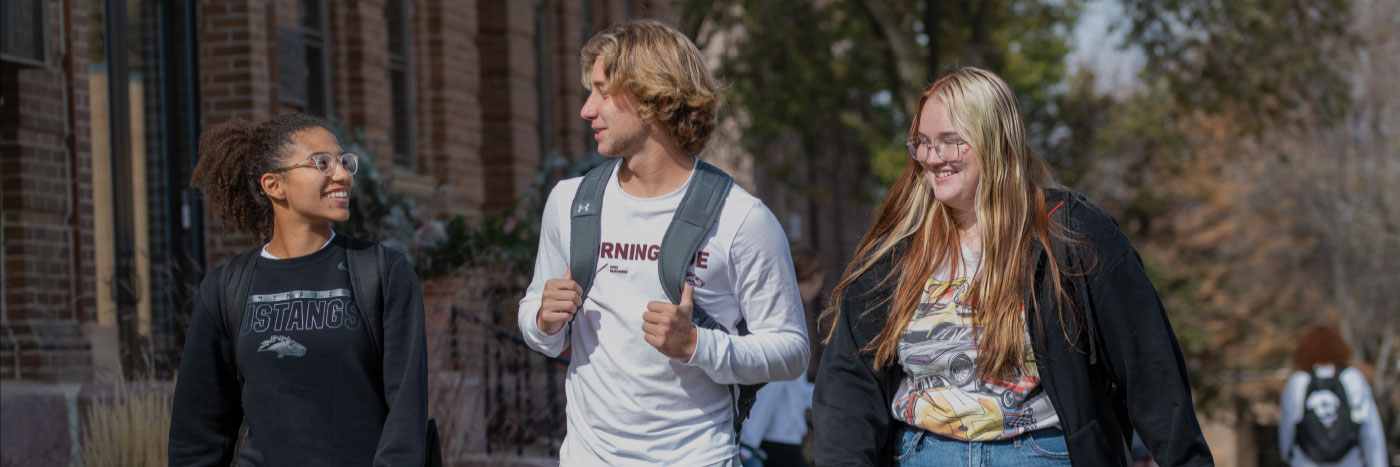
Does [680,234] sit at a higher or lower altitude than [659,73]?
lower

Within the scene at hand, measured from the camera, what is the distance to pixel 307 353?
3760 mm

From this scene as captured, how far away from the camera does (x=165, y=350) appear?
365 inches

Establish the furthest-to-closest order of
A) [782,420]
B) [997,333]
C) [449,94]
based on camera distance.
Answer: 1. [449,94]
2. [782,420]
3. [997,333]

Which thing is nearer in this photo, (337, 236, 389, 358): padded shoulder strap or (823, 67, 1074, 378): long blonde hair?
(823, 67, 1074, 378): long blonde hair

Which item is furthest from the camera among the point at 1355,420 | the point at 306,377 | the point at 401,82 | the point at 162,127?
the point at 401,82

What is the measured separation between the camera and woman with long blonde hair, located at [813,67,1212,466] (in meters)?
3.53

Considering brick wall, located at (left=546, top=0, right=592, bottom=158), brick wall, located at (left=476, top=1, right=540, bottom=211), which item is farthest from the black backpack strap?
brick wall, located at (left=546, top=0, right=592, bottom=158)

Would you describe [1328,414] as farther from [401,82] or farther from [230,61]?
[401,82]

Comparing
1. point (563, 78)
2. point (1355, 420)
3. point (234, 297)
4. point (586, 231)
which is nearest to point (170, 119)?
point (563, 78)

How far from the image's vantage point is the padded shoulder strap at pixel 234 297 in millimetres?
3846

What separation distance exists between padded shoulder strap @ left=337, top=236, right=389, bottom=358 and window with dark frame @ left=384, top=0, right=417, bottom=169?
9.83 m

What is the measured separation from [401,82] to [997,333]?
1077 cm

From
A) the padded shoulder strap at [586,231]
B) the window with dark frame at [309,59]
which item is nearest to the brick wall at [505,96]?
the window with dark frame at [309,59]

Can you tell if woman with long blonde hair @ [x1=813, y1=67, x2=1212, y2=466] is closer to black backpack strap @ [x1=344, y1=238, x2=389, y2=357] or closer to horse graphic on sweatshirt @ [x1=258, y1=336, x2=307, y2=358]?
black backpack strap @ [x1=344, y1=238, x2=389, y2=357]
